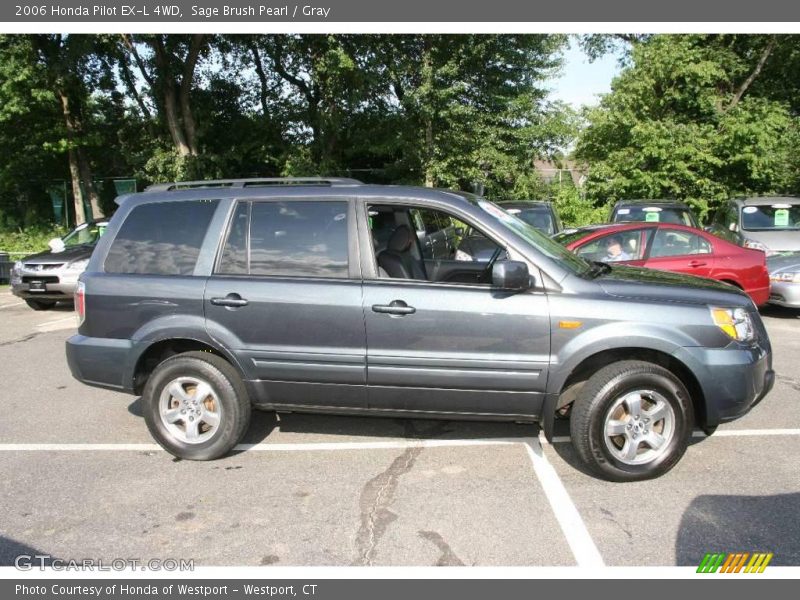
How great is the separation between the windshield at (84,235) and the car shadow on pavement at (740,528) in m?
11.4

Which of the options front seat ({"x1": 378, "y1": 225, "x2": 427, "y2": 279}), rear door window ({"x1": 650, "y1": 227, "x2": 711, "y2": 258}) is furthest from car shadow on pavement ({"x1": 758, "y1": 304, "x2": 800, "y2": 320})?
front seat ({"x1": 378, "y1": 225, "x2": 427, "y2": 279})

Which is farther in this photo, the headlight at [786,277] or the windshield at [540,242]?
the headlight at [786,277]

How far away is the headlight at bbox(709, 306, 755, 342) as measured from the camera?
12.6 ft

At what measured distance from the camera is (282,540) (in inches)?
130

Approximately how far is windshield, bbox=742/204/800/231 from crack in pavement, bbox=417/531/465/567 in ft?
35.0

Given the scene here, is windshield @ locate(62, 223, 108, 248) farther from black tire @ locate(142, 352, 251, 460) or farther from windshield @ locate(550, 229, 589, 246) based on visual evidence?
black tire @ locate(142, 352, 251, 460)

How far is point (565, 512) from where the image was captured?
3543mm

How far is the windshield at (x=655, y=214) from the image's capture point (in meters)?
12.5

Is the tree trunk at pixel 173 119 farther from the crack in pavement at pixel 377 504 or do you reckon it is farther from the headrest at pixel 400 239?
the crack in pavement at pixel 377 504

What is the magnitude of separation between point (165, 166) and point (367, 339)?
58.7ft

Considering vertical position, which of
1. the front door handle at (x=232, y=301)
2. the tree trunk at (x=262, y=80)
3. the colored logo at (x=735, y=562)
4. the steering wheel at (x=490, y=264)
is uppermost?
the tree trunk at (x=262, y=80)

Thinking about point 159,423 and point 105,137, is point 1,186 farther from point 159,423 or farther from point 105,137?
point 159,423

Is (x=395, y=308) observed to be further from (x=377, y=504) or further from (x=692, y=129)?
(x=692, y=129)

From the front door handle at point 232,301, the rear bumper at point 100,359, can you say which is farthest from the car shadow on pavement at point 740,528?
the rear bumper at point 100,359
